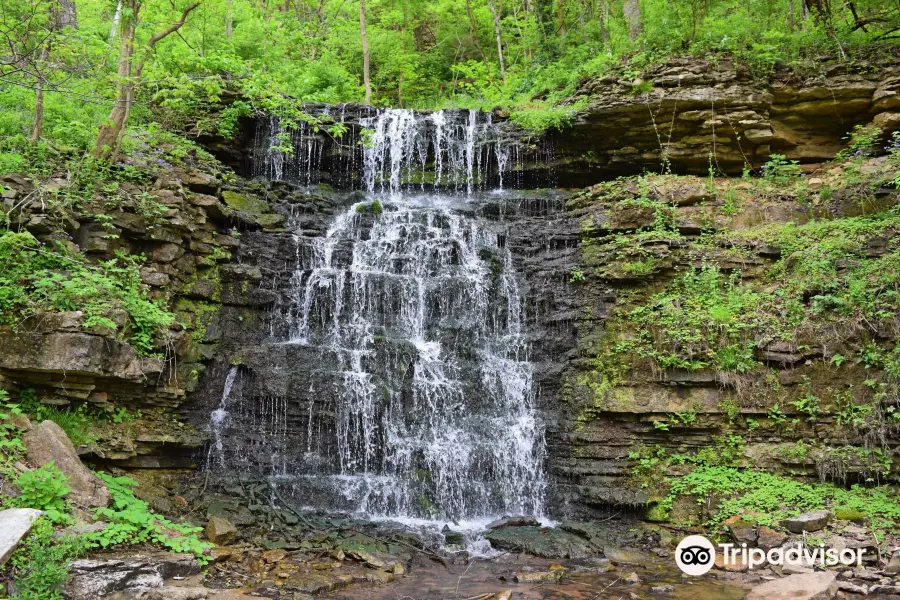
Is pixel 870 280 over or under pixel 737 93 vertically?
under

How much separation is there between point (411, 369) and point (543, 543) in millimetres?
3968

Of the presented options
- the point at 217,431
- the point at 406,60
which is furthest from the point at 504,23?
the point at 217,431

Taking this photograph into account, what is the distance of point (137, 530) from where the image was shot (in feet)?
22.5

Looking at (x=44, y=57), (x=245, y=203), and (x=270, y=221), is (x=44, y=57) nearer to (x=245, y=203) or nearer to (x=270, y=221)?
(x=245, y=203)

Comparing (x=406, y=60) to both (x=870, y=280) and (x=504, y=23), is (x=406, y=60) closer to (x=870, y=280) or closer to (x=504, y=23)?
(x=504, y=23)

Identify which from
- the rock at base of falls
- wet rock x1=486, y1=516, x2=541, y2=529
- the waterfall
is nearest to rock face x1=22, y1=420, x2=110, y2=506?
the rock at base of falls

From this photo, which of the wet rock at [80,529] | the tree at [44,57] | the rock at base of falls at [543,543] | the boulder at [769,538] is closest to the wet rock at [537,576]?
the rock at base of falls at [543,543]

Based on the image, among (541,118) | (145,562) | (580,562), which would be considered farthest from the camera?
(541,118)

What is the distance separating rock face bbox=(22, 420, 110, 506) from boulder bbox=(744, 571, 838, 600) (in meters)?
7.54

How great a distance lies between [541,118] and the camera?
15055mm

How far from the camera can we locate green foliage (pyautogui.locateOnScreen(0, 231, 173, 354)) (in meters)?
8.27

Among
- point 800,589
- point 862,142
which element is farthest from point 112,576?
point 862,142

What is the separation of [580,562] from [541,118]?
1076 cm

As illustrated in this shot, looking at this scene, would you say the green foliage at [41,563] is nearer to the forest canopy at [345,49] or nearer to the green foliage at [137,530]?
the green foliage at [137,530]
